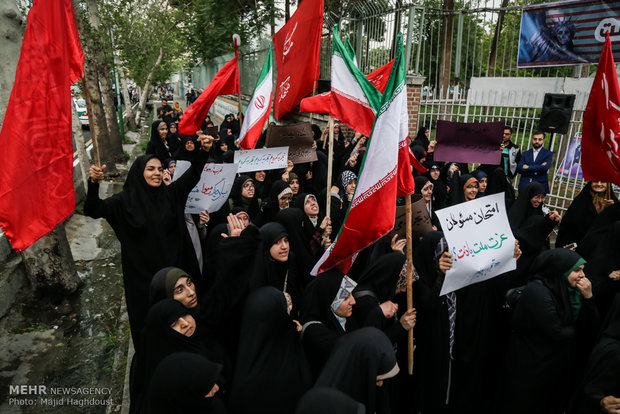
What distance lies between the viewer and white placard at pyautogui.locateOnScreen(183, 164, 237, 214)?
13.6ft

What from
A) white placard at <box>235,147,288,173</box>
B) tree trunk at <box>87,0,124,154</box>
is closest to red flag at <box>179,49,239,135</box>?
white placard at <box>235,147,288,173</box>

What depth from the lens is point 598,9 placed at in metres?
7.48

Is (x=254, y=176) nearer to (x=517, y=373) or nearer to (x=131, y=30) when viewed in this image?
(x=517, y=373)

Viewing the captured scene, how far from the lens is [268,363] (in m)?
2.24

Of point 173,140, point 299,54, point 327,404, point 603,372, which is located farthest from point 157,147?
point 603,372

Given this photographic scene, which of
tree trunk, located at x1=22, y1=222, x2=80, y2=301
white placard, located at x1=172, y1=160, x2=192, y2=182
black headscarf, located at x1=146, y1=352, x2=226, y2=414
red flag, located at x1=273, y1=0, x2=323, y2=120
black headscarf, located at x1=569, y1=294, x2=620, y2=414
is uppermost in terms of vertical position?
red flag, located at x1=273, y1=0, x2=323, y2=120

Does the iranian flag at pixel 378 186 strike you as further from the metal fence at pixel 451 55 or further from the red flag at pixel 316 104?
the metal fence at pixel 451 55

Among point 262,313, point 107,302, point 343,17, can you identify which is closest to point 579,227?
point 262,313

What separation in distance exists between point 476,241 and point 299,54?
3.60 m

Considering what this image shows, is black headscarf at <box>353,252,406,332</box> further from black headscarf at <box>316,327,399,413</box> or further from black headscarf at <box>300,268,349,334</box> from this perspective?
black headscarf at <box>316,327,399,413</box>

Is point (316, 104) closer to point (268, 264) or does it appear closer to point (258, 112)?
point (258, 112)

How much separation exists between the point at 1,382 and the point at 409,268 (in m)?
3.78

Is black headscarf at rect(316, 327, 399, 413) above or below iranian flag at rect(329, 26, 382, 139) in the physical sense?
below

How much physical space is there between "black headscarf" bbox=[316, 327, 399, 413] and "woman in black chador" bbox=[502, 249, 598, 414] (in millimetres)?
1324
